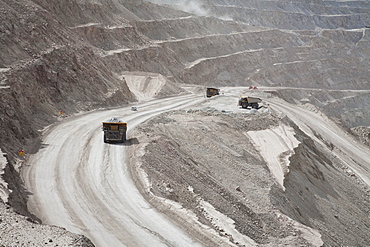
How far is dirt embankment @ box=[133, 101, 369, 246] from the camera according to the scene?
59.3 ft

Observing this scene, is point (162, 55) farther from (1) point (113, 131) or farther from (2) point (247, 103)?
(1) point (113, 131)

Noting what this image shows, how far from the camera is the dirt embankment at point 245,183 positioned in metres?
18.1

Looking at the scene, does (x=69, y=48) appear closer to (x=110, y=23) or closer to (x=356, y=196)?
(x=356, y=196)

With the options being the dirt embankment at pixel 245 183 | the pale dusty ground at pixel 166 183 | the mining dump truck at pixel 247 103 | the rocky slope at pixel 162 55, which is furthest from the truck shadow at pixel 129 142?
the mining dump truck at pixel 247 103

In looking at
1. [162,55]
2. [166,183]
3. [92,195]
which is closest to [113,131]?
[166,183]

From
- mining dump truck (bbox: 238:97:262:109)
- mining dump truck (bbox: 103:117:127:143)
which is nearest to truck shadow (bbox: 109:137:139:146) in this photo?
mining dump truck (bbox: 103:117:127:143)

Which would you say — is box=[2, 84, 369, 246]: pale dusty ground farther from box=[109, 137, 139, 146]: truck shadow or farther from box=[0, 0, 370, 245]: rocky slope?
box=[0, 0, 370, 245]: rocky slope

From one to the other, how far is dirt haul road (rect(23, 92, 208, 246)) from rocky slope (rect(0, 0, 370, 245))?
935 millimetres

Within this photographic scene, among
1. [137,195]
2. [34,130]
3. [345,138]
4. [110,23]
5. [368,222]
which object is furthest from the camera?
[110,23]

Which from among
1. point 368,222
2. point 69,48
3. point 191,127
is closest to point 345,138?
point 368,222

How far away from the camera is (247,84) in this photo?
84.9 metres

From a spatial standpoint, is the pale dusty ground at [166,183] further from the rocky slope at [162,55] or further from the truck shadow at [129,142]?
the rocky slope at [162,55]

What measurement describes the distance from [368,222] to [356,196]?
3600mm

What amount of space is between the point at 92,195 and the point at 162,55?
54369mm
